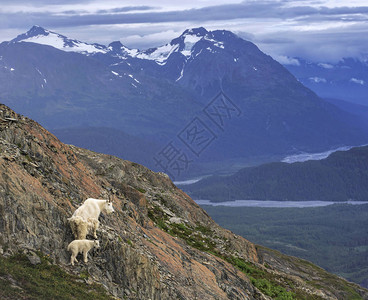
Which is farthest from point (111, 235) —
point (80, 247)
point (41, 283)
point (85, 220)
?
point (41, 283)

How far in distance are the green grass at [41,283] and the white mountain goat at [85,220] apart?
7.38 ft

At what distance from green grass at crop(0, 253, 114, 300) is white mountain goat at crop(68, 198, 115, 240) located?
2249mm

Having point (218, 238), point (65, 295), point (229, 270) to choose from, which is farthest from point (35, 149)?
point (218, 238)

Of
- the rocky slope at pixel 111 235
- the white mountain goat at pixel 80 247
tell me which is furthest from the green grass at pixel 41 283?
the white mountain goat at pixel 80 247

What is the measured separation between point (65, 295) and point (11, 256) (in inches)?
136

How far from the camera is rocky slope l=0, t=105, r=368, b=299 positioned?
32.1m

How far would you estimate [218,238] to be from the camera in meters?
64.2

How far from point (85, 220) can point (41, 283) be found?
523 cm

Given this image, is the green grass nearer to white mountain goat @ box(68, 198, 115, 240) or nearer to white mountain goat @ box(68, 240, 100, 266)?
white mountain goat @ box(68, 240, 100, 266)

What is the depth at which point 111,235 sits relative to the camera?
36156 mm

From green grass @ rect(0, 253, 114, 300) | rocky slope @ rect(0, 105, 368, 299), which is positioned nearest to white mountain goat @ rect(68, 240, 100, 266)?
rocky slope @ rect(0, 105, 368, 299)

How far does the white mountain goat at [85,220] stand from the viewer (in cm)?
3278

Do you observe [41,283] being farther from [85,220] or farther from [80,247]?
[85,220]

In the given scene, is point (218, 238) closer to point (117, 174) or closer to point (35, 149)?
point (117, 174)
